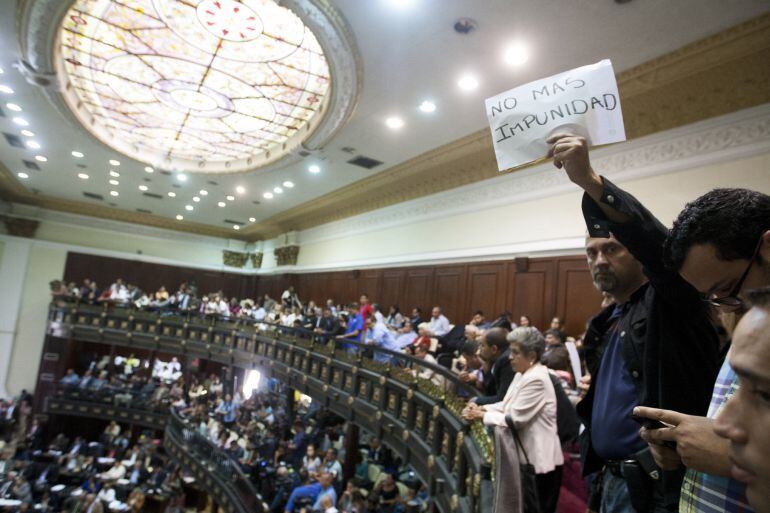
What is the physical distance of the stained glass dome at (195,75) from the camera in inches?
277

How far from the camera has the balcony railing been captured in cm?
404

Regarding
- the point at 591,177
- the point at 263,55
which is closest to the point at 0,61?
the point at 263,55

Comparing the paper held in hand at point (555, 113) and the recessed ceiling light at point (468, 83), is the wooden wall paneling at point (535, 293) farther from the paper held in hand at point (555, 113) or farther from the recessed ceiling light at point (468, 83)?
the paper held in hand at point (555, 113)

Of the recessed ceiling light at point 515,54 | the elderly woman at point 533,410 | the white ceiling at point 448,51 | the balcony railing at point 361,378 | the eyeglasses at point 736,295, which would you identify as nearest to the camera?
the eyeglasses at point 736,295

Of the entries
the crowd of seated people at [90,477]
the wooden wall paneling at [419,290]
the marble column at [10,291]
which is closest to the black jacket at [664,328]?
the wooden wall paneling at [419,290]

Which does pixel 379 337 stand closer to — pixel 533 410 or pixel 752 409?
pixel 533 410

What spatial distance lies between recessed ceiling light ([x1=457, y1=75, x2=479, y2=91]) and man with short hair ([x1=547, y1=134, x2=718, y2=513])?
20.1 feet

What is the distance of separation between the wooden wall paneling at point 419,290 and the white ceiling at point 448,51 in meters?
3.03

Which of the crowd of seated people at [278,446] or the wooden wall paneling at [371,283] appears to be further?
the wooden wall paneling at [371,283]

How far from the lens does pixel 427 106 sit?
8141 millimetres

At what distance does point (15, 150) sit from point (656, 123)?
16679 mm

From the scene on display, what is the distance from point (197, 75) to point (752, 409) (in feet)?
32.8

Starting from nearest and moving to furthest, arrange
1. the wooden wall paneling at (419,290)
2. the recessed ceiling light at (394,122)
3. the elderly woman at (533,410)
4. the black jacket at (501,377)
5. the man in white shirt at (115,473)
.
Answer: the elderly woman at (533,410), the black jacket at (501,377), the recessed ceiling light at (394,122), the wooden wall paneling at (419,290), the man in white shirt at (115,473)

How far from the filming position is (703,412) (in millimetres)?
1345
